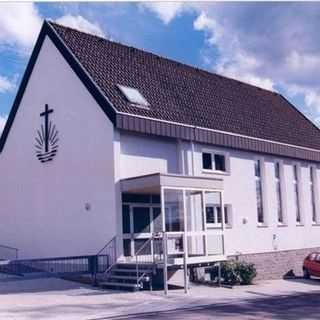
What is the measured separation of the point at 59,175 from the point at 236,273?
25.2 ft

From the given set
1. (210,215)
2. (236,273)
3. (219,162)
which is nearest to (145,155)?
(210,215)

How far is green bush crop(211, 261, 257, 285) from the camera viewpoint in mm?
19641

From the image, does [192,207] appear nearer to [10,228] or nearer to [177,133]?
[177,133]

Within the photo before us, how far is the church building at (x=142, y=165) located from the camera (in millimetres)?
18953

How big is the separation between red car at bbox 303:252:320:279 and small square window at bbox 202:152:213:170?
20.3 ft

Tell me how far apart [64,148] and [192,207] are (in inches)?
217

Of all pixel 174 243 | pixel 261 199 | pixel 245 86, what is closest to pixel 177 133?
pixel 174 243

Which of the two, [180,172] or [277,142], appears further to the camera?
[277,142]

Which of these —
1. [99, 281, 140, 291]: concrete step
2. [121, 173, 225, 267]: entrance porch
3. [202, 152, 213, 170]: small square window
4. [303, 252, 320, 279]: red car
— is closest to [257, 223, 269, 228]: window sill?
[303, 252, 320, 279]: red car

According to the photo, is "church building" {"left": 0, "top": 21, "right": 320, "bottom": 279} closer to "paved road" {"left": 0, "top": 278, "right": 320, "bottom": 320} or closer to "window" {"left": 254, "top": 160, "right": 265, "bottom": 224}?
"window" {"left": 254, "top": 160, "right": 265, "bottom": 224}

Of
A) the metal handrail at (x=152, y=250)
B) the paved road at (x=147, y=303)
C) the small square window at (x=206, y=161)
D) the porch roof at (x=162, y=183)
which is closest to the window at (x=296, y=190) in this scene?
the small square window at (x=206, y=161)

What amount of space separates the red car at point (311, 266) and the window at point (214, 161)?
555 cm

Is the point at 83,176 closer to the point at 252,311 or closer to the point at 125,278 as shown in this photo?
the point at 125,278

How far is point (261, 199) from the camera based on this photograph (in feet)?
81.5
